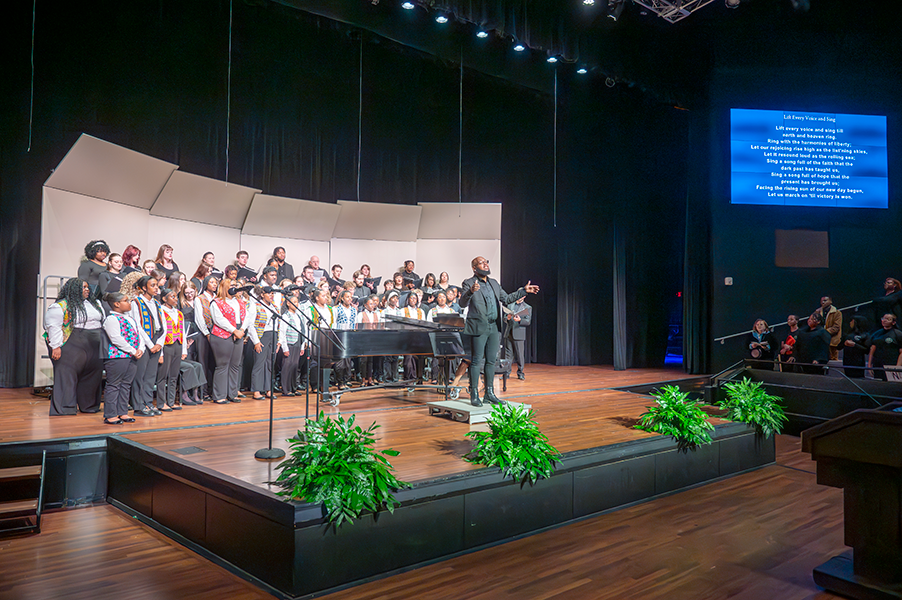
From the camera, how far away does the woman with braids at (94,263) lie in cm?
605

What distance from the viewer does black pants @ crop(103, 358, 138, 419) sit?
5.04 m

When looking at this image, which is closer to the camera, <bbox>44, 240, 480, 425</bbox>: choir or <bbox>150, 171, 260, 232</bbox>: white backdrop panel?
<bbox>44, 240, 480, 425</bbox>: choir

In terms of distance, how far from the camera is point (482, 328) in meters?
5.38

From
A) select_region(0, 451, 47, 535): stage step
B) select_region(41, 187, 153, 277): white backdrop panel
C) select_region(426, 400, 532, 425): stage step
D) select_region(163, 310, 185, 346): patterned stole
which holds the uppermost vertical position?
select_region(41, 187, 153, 277): white backdrop panel

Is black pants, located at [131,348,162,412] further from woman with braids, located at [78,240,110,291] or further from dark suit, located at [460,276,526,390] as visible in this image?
dark suit, located at [460,276,526,390]

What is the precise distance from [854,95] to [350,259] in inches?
359

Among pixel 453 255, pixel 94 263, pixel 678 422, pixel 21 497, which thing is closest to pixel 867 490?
pixel 678 422

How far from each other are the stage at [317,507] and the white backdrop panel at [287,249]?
349 centimetres

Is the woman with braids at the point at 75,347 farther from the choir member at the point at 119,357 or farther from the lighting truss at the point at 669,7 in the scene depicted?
the lighting truss at the point at 669,7

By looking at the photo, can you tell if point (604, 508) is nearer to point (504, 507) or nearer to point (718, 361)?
point (504, 507)

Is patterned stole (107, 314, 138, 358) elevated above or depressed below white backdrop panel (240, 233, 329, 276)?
below

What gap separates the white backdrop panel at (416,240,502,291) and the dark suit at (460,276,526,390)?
5268 millimetres

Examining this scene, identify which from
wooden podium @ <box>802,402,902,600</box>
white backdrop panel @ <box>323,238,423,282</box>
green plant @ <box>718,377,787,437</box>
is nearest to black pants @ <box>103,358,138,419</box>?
white backdrop panel @ <box>323,238,423,282</box>

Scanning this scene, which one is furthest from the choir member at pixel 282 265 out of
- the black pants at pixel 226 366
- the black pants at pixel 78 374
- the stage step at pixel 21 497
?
the stage step at pixel 21 497
